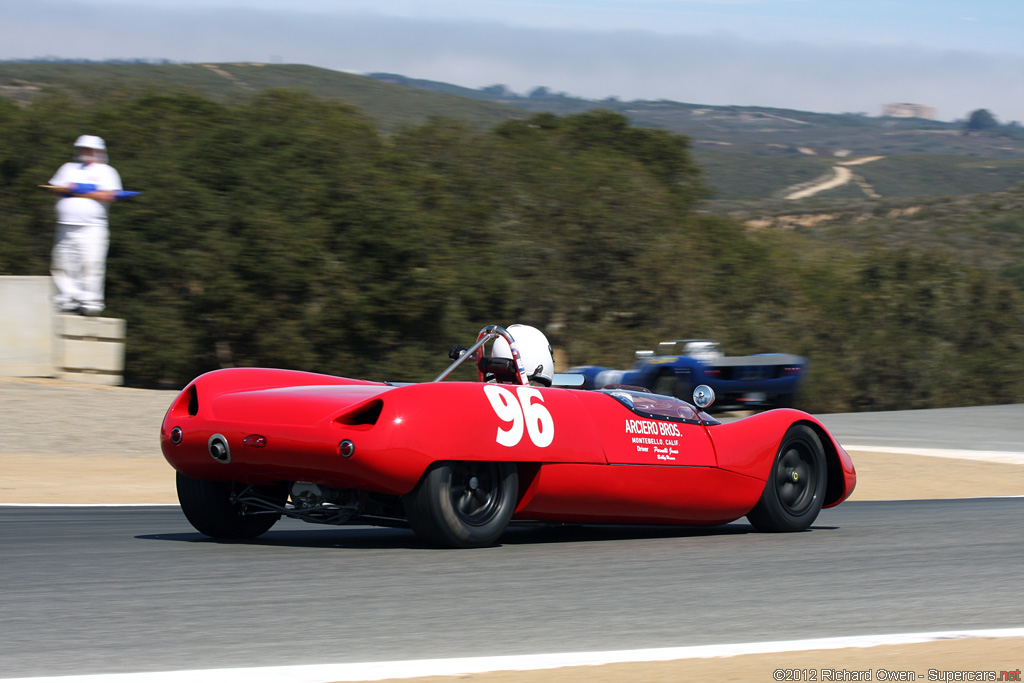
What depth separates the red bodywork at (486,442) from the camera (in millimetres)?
5676

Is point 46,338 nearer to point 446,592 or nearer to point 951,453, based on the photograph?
point 951,453

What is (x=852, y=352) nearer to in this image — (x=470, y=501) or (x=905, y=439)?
(x=905, y=439)

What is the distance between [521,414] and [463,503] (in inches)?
19.9

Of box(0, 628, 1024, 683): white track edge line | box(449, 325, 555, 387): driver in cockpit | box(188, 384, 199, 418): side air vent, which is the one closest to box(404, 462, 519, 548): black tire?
box(449, 325, 555, 387): driver in cockpit

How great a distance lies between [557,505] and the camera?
248 inches

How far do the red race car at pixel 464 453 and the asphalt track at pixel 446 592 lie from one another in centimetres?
20

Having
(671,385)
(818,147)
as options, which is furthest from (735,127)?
(671,385)

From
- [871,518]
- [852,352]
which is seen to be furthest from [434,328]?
[871,518]

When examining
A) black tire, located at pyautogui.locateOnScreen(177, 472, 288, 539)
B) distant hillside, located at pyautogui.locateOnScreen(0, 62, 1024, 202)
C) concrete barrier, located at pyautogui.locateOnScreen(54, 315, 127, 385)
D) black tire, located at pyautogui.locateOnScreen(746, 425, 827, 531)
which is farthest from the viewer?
distant hillside, located at pyautogui.locateOnScreen(0, 62, 1024, 202)

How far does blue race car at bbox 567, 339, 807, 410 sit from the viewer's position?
18.7 m

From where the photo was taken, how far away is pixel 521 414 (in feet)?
20.1

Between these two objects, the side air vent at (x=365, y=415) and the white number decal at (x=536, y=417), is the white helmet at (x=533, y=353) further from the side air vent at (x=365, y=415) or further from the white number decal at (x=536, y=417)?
the side air vent at (x=365, y=415)

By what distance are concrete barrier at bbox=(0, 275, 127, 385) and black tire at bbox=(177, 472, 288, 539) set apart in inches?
386

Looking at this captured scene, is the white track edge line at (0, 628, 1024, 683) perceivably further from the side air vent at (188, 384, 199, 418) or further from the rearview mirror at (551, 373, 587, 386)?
the rearview mirror at (551, 373, 587, 386)
